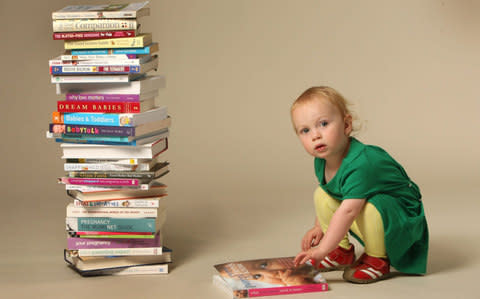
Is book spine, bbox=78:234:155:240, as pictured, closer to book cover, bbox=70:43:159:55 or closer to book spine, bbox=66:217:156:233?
book spine, bbox=66:217:156:233

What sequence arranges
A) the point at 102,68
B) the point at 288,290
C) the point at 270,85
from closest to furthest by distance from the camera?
the point at 288,290 → the point at 102,68 → the point at 270,85

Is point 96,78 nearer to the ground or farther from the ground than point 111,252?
farther from the ground

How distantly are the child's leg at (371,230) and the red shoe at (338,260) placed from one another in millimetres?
129

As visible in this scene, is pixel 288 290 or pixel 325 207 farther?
pixel 325 207

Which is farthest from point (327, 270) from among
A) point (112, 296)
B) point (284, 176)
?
point (284, 176)

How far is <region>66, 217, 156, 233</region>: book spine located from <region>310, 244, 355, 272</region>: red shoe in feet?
1.98

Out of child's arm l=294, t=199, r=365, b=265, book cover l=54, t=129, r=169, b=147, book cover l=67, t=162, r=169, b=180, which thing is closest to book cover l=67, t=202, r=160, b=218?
book cover l=67, t=162, r=169, b=180

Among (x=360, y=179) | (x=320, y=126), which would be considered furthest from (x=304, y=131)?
(x=360, y=179)

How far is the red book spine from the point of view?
104 inches

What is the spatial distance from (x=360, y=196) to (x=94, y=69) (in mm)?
962

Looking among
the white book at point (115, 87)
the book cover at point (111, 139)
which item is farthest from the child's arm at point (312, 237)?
the white book at point (115, 87)

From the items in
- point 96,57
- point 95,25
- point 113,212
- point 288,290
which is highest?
point 95,25

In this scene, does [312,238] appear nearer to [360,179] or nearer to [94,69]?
[360,179]

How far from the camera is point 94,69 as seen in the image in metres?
2.60
